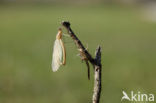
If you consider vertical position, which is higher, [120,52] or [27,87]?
[120,52]

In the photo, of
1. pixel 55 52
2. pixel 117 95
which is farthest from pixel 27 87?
pixel 55 52

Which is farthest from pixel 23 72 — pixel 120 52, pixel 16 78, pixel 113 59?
pixel 120 52

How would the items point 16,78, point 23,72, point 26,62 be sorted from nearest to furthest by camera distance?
point 16,78 → point 23,72 → point 26,62

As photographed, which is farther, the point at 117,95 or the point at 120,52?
the point at 120,52

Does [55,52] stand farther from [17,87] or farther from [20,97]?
[17,87]

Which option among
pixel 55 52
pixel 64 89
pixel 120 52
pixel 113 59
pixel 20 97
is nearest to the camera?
pixel 55 52

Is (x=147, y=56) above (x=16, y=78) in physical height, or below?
above

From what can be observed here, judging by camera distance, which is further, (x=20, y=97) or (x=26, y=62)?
(x=26, y=62)

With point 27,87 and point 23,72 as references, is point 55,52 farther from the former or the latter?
point 23,72

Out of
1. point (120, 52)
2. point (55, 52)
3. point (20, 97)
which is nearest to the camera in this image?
point (55, 52)
